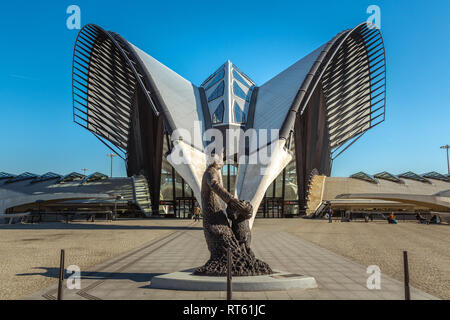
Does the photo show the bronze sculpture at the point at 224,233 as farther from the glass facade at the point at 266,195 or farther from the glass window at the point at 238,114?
the glass facade at the point at 266,195

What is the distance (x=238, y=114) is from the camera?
127 feet

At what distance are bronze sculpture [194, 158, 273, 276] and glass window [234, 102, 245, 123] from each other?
2992 cm

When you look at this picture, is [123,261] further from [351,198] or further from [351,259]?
[351,198]

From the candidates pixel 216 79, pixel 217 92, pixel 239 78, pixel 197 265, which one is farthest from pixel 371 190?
pixel 197 265

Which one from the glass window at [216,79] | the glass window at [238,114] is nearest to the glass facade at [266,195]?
the glass window at [238,114]

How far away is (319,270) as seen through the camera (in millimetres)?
9508

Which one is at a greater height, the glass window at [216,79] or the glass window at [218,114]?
the glass window at [216,79]

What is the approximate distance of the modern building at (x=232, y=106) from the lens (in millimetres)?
34375

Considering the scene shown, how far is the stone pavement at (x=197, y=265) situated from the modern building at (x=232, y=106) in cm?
1606

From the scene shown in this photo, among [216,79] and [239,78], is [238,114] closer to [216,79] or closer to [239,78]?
[239,78]

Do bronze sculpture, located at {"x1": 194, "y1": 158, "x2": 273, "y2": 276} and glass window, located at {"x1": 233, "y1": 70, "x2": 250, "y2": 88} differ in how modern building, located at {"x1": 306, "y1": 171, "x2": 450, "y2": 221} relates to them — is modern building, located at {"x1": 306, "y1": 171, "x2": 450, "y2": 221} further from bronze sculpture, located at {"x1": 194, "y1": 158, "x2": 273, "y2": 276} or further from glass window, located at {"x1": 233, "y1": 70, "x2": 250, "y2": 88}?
bronze sculpture, located at {"x1": 194, "y1": 158, "x2": 273, "y2": 276}

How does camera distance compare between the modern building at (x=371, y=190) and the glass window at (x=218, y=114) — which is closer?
the glass window at (x=218, y=114)

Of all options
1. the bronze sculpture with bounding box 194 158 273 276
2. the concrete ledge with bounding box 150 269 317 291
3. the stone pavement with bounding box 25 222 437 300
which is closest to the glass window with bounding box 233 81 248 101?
the stone pavement with bounding box 25 222 437 300

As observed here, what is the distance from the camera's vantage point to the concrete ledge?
6992 mm
